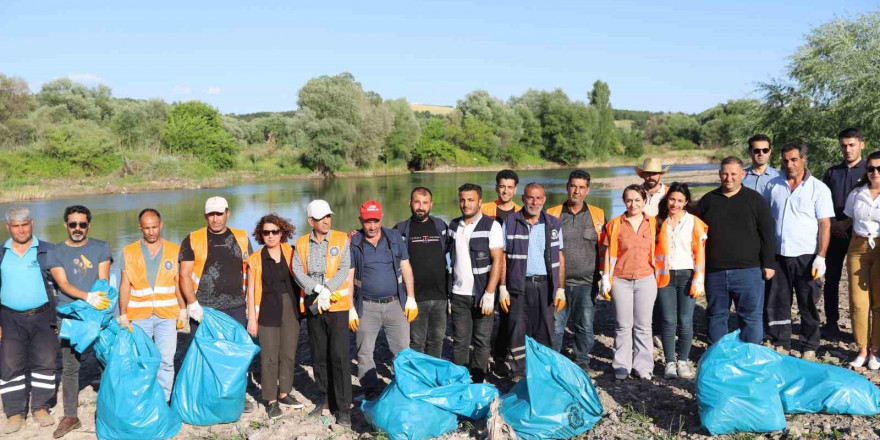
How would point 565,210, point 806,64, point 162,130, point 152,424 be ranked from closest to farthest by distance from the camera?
point 152,424, point 565,210, point 806,64, point 162,130

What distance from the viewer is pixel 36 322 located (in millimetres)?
4062

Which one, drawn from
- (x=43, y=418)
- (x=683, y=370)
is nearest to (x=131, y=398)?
(x=43, y=418)

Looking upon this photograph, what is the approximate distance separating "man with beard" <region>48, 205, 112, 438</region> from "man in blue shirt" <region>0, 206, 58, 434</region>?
11cm

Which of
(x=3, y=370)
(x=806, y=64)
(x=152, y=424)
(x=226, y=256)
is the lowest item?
(x=152, y=424)

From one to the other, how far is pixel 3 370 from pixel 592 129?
196 ft

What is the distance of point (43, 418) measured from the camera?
13.5 feet

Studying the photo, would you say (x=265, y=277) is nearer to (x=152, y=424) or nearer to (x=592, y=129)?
(x=152, y=424)

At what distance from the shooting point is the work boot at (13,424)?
400cm

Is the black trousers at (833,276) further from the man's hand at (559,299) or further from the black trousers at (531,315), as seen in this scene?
the black trousers at (531,315)

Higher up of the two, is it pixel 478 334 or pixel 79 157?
pixel 79 157

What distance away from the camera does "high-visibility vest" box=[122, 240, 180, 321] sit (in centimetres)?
414

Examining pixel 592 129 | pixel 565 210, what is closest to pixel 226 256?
pixel 565 210

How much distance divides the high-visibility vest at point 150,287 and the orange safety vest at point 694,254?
3624 millimetres

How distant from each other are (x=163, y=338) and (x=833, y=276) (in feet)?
18.5
